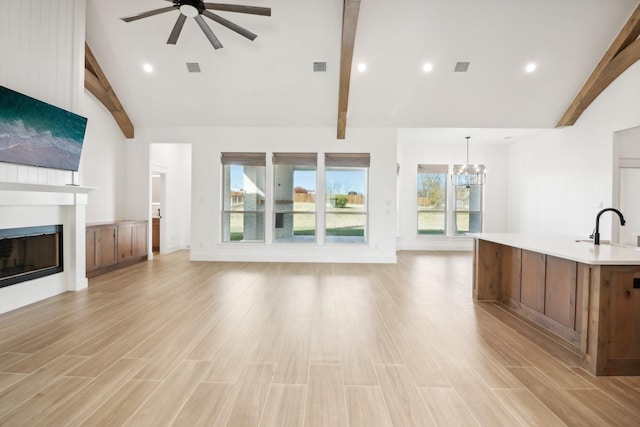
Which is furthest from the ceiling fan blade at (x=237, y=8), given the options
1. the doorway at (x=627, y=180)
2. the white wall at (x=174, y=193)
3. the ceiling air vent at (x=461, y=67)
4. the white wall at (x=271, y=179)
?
the doorway at (x=627, y=180)

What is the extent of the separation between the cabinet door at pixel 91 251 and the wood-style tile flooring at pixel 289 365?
→ 1.06 m

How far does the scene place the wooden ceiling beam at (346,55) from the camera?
179 inches

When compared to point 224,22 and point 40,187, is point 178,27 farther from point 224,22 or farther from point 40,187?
point 40,187

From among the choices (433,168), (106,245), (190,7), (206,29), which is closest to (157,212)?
(106,245)

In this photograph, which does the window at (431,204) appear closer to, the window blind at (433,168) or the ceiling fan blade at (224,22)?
the window blind at (433,168)

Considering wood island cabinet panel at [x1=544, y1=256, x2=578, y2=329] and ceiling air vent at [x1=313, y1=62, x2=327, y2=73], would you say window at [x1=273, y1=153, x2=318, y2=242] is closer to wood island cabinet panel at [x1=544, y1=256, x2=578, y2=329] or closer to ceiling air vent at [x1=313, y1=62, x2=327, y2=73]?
ceiling air vent at [x1=313, y1=62, x2=327, y2=73]

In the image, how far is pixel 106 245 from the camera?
581cm

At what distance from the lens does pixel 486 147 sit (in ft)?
30.0

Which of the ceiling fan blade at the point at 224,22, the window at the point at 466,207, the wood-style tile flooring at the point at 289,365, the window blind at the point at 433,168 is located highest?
the ceiling fan blade at the point at 224,22

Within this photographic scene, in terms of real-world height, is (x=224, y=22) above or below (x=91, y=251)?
above

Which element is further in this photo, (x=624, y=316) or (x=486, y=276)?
(x=486, y=276)

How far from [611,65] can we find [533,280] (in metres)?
4.63

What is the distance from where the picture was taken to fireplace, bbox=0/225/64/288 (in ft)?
12.6

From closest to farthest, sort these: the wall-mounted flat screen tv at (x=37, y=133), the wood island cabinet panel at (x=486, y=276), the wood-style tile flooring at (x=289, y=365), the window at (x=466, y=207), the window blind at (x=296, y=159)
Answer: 1. the wood-style tile flooring at (x=289, y=365)
2. the wall-mounted flat screen tv at (x=37, y=133)
3. the wood island cabinet panel at (x=486, y=276)
4. the window blind at (x=296, y=159)
5. the window at (x=466, y=207)
